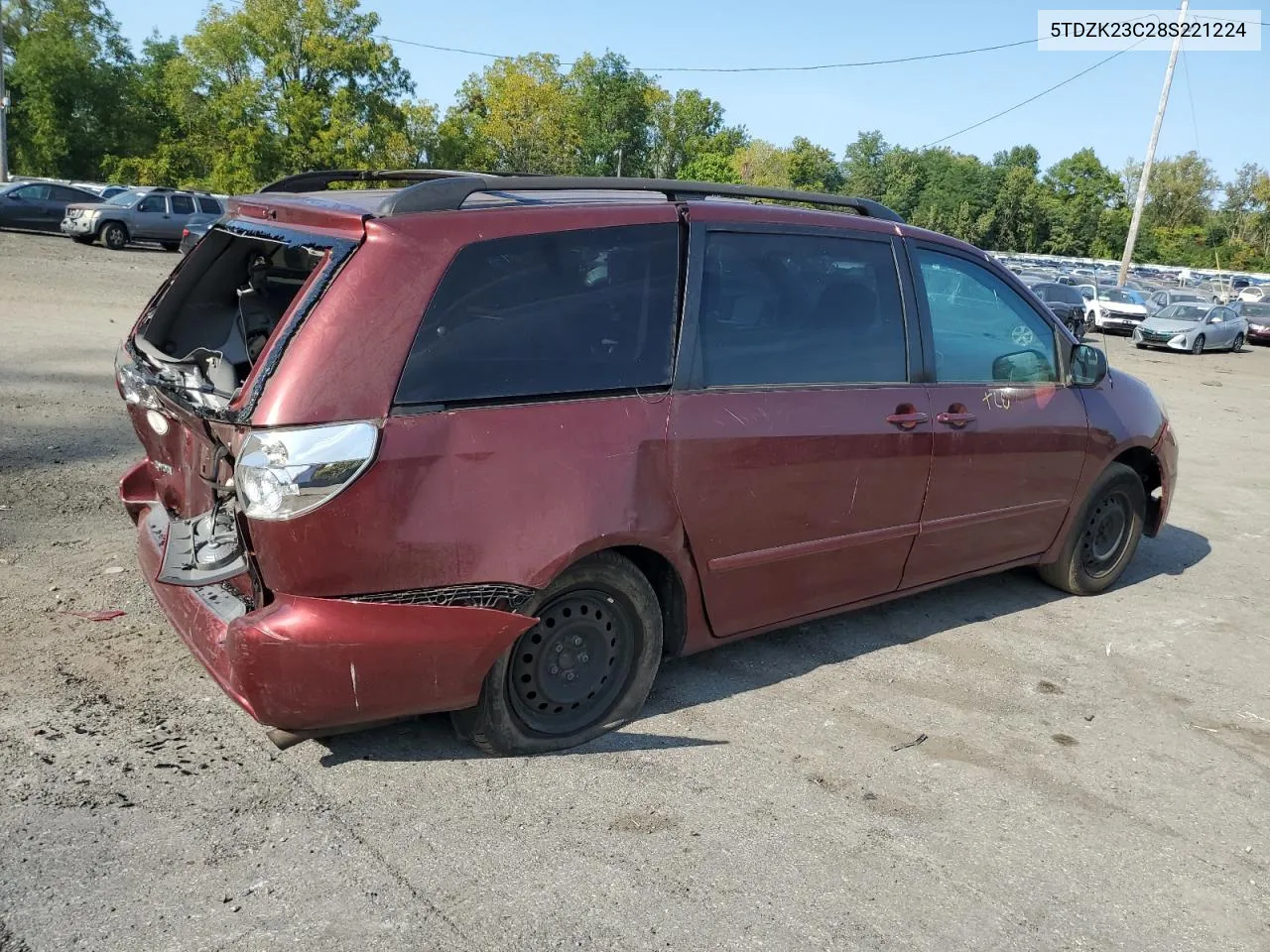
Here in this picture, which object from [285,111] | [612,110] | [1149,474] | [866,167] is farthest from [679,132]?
[1149,474]

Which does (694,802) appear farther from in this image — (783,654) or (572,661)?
(783,654)

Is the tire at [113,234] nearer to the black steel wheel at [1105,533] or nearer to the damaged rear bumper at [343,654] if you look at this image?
the black steel wheel at [1105,533]

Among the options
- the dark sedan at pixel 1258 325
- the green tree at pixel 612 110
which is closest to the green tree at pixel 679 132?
the green tree at pixel 612 110

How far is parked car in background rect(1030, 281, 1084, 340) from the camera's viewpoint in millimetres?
26500

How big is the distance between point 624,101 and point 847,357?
276 feet

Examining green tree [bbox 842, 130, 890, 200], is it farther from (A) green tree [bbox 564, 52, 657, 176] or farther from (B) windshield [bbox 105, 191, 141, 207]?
(B) windshield [bbox 105, 191, 141, 207]

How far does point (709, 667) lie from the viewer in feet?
14.7

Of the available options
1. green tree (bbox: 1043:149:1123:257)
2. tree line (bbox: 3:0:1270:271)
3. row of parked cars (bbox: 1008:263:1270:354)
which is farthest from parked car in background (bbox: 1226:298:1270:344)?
green tree (bbox: 1043:149:1123:257)

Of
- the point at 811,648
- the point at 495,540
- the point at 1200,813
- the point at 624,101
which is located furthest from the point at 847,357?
the point at 624,101

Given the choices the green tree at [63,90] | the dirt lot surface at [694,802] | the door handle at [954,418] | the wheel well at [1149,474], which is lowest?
the dirt lot surface at [694,802]

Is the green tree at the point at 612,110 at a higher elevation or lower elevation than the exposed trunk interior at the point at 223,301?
higher

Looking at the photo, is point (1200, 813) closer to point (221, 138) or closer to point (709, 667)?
point (709, 667)

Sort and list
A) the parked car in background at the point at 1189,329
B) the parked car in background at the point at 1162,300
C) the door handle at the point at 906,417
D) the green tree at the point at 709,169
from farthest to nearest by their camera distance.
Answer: the green tree at the point at 709,169 → the parked car in background at the point at 1162,300 → the parked car in background at the point at 1189,329 → the door handle at the point at 906,417

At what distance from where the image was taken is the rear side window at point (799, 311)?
12.8 ft
